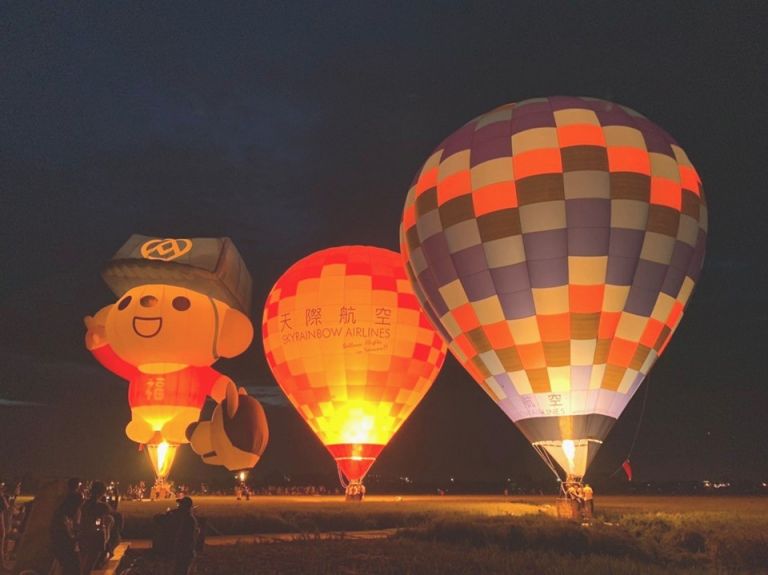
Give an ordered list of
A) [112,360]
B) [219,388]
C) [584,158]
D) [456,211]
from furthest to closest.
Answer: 1. [112,360]
2. [219,388]
3. [456,211]
4. [584,158]

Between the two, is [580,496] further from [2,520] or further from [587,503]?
[2,520]

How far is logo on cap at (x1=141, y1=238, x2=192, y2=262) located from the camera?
63.1 feet

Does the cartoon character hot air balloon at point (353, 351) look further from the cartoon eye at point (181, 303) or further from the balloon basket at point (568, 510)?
the balloon basket at point (568, 510)

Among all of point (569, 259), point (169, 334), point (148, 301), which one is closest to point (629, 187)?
point (569, 259)

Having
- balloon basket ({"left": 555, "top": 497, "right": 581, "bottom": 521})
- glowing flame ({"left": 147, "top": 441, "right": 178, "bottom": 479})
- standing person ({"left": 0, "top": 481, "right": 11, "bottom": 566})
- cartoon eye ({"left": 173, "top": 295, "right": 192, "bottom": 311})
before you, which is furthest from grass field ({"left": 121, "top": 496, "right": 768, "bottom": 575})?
cartoon eye ({"left": 173, "top": 295, "right": 192, "bottom": 311})

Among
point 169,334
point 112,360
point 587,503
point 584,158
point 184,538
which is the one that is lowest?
point 184,538

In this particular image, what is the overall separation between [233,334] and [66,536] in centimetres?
1431

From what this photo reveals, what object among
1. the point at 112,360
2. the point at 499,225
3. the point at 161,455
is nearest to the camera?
the point at 499,225

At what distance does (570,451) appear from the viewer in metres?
12.6

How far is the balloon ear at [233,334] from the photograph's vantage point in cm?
1920

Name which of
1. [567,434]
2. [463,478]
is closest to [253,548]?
[567,434]

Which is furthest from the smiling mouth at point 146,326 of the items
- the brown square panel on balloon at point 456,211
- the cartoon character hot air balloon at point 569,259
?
the brown square panel on balloon at point 456,211

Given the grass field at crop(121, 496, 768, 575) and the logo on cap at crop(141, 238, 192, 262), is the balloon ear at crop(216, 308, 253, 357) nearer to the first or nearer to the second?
the logo on cap at crop(141, 238, 192, 262)

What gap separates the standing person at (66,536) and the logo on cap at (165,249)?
47.5 ft
